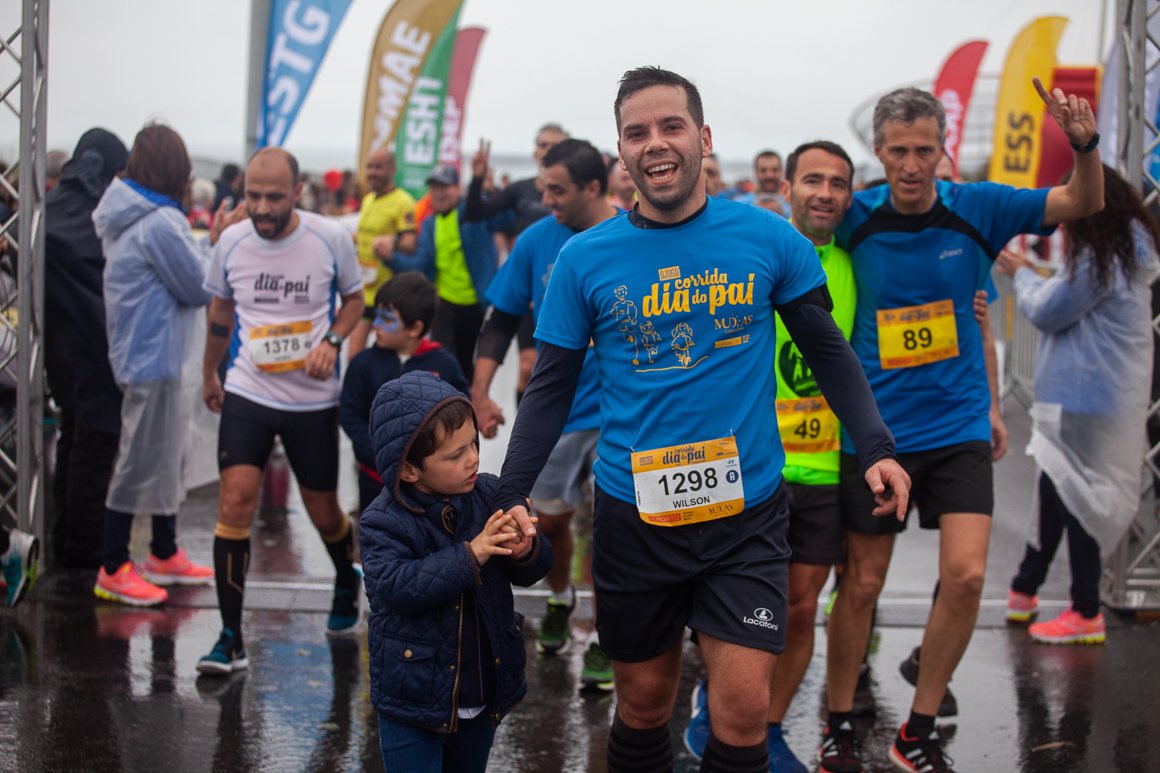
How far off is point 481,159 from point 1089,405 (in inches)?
166

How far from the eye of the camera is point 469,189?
9359 mm

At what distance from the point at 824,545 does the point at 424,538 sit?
5.30 ft

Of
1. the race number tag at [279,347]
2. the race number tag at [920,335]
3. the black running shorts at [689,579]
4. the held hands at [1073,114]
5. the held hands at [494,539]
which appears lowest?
the black running shorts at [689,579]

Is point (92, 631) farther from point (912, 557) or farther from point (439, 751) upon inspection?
point (912, 557)

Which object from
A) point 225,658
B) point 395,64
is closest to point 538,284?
point 225,658

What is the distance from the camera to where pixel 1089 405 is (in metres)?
6.09

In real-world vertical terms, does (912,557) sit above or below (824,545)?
below

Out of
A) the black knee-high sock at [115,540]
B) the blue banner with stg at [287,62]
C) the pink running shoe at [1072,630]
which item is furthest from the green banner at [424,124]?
the pink running shoe at [1072,630]

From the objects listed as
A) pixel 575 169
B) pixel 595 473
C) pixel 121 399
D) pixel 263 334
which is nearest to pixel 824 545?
pixel 595 473

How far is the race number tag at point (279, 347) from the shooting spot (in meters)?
5.45

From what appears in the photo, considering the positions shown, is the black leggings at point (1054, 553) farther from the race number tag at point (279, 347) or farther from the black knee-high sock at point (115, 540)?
the black knee-high sock at point (115, 540)

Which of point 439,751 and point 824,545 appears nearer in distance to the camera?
point 439,751

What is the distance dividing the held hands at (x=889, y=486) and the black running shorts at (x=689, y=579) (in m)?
0.36

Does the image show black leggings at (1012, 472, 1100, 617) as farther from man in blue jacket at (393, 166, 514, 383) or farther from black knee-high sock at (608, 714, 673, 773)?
man in blue jacket at (393, 166, 514, 383)
